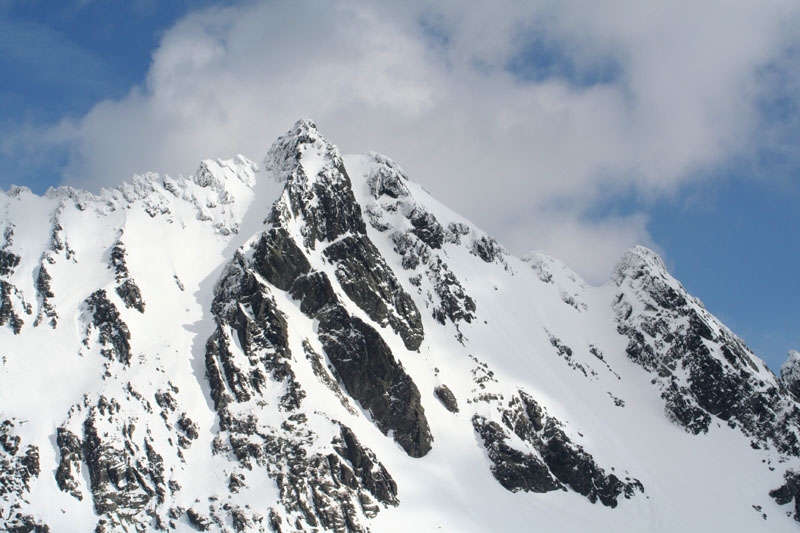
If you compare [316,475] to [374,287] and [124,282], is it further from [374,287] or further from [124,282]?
[124,282]

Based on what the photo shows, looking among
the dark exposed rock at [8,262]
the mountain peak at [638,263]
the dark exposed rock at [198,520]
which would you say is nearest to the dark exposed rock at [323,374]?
the dark exposed rock at [198,520]

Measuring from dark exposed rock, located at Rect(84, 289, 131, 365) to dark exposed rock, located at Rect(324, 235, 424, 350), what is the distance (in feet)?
121

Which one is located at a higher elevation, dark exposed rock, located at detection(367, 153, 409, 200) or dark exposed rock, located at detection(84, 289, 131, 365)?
dark exposed rock, located at detection(367, 153, 409, 200)

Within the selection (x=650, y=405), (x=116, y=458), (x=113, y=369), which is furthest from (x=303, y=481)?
(x=650, y=405)

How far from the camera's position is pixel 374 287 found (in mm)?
121938

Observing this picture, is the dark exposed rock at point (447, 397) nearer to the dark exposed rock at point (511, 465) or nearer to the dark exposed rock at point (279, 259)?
the dark exposed rock at point (511, 465)

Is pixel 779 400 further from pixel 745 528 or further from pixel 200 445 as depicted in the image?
pixel 200 445

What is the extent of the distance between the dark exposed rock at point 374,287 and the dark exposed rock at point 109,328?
36.9 m

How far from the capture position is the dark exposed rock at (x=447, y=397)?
113 m

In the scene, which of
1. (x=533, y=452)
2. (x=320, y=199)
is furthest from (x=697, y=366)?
(x=320, y=199)

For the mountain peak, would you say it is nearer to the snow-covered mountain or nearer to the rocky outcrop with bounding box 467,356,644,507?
the snow-covered mountain

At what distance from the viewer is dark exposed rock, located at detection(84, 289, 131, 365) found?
95312 mm

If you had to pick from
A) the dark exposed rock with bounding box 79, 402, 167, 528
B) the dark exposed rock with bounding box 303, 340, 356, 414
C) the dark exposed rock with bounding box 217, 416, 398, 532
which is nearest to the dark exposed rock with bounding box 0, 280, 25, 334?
the dark exposed rock with bounding box 79, 402, 167, 528

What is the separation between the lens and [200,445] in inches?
3531
